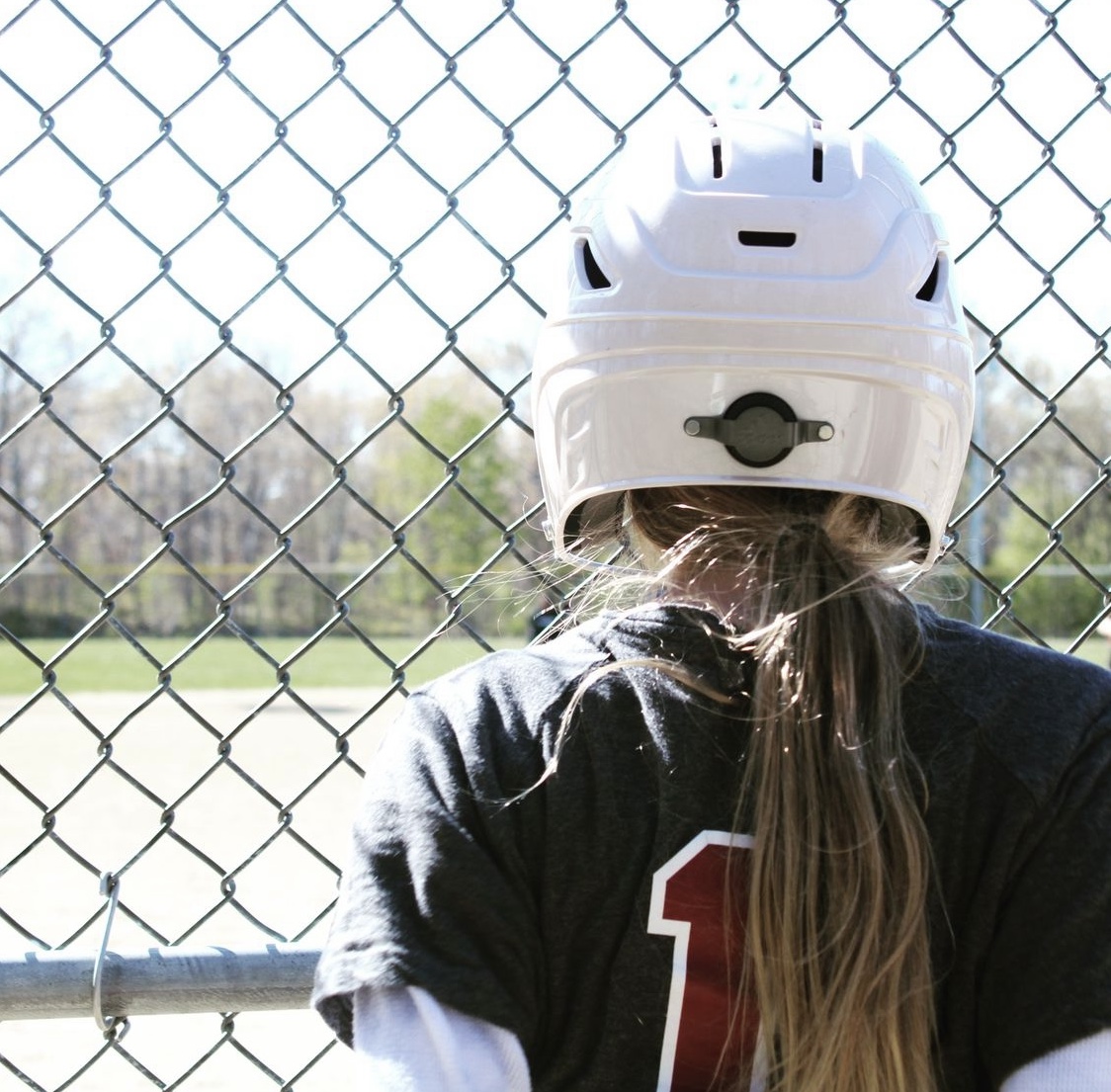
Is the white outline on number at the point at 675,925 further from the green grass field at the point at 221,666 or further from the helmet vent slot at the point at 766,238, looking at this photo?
the green grass field at the point at 221,666

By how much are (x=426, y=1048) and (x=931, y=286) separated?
3.27 ft

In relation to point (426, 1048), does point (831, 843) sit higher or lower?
higher

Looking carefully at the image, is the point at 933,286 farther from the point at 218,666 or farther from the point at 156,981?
the point at 218,666

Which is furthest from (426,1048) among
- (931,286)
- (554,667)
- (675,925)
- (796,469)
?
(931,286)

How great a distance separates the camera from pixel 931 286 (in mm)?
1490

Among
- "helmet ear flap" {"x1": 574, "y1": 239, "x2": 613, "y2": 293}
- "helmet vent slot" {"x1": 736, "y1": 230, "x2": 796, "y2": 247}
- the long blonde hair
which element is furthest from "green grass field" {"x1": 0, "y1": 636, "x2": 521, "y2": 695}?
the long blonde hair

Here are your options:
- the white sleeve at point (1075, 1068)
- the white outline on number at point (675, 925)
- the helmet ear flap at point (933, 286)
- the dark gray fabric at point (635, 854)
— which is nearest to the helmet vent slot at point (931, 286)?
the helmet ear flap at point (933, 286)

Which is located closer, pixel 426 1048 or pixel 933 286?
pixel 426 1048

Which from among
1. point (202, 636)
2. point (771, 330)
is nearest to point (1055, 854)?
point (771, 330)

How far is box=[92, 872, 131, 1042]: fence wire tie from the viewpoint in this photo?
169 cm

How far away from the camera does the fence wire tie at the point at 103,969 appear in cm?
169

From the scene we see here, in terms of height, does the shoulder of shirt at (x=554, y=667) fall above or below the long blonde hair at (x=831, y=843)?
above

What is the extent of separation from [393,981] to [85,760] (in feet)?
48.8

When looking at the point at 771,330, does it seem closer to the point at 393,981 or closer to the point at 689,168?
the point at 689,168
